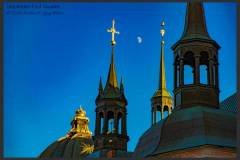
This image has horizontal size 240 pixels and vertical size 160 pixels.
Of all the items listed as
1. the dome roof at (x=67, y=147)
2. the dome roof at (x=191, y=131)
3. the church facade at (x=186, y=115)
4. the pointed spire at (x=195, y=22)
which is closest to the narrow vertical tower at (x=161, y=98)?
the church facade at (x=186, y=115)

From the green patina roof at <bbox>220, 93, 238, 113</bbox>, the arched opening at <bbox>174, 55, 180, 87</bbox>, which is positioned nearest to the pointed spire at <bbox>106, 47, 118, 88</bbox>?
the green patina roof at <bbox>220, 93, 238, 113</bbox>

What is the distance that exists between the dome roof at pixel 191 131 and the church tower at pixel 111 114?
28.4ft

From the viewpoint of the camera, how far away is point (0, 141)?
21344 millimetres

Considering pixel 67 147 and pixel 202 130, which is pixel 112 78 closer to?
pixel 202 130

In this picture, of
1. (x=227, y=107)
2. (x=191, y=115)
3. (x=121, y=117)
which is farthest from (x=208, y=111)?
(x=121, y=117)

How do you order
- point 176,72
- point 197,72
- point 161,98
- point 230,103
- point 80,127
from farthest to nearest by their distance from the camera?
point 80,127 < point 161,98 < point 230,103 < point 176,72 < point 197,72

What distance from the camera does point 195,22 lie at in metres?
32.9

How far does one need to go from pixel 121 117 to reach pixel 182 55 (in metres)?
7.96

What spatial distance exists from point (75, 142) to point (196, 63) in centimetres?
2753

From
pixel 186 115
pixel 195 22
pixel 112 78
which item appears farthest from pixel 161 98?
pixel 186 115

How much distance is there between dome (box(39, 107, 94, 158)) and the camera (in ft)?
179

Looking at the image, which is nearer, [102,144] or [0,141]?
[0,141]

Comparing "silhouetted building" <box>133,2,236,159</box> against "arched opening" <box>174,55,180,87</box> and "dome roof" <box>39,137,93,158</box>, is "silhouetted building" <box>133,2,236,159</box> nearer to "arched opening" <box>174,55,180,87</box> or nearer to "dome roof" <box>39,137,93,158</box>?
"arched opening" <box>174,55,180,87</box>

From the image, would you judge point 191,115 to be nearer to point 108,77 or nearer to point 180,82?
point 180,82
